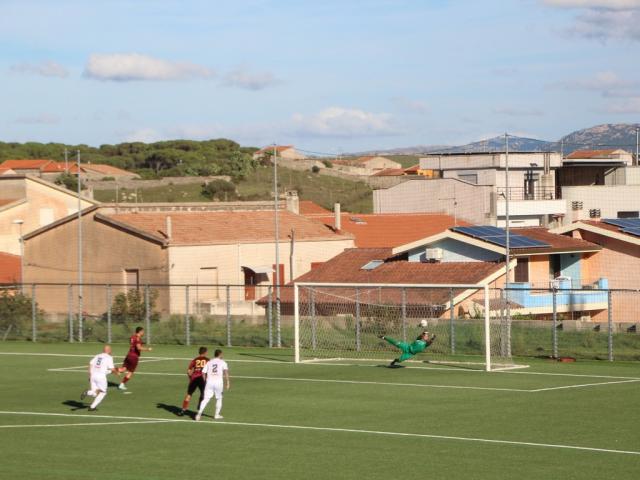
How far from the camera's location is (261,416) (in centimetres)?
2366

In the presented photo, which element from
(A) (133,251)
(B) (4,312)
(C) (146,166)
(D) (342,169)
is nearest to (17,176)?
(A) (133,251)

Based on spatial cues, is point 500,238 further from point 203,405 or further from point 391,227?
point 203,405

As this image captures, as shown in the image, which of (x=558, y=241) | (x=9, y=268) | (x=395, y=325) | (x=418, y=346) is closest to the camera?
(x=418, y=346)

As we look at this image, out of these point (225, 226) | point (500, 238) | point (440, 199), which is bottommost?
point (500, 238)

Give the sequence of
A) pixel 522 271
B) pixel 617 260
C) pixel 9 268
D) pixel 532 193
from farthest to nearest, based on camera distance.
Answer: pixel 532 193, pixel 9 268, pixel 617 260, pixel 522 271

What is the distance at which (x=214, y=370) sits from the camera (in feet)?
72.6

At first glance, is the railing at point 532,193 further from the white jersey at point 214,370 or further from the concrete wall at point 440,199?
the white jersey at point 214,370

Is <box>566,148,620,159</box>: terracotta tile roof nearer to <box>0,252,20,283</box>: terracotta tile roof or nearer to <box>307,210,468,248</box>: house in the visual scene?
<box>307,210,468,248</box>: house

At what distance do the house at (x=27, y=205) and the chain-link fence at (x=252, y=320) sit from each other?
1530 cm

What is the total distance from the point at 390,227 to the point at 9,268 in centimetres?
2262

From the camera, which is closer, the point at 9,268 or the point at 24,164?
the point at 9,268

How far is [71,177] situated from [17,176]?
160ft

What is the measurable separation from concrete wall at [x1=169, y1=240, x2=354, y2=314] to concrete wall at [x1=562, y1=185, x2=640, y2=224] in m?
17.3

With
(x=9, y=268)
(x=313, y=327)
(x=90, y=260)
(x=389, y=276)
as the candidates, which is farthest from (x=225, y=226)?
(x=313, y=327)
